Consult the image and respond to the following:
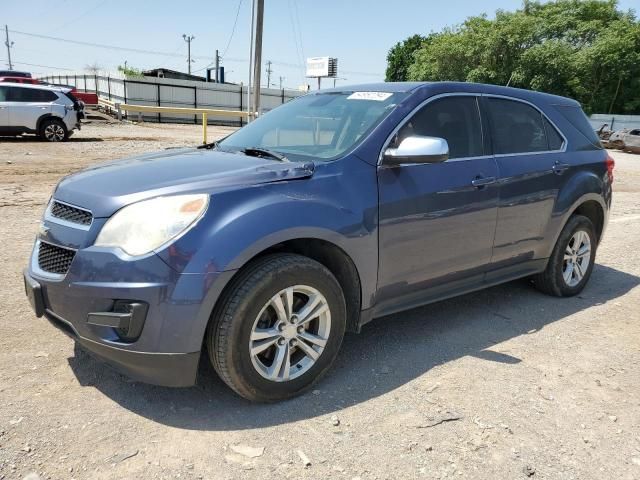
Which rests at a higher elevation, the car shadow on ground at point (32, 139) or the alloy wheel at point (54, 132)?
the alloy wheel at point (54, 132)

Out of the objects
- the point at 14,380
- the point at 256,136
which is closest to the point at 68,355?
the point at 14,380

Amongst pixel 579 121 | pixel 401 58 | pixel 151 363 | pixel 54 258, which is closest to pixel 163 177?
pixel 54 258

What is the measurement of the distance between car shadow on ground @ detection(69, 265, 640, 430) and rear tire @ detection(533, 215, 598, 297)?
0.12 meters

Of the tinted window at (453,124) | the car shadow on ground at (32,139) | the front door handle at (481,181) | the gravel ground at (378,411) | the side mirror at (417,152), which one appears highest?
the tinted window at (453,124)

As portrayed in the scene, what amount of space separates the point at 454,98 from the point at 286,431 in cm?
250

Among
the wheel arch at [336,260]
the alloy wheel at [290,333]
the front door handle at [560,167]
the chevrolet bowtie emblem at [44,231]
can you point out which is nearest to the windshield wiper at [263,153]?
the wheel arch at [336,260]

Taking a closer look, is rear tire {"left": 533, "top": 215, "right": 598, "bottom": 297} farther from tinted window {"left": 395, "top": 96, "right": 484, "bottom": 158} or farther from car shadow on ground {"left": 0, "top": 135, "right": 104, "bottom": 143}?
car shadow on ground {"left": 0, "top": 135, "right": 104, "bottom": 143}

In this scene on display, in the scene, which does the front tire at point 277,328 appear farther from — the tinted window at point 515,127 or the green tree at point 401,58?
the green tree at point 401,58

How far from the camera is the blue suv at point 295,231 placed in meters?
2.61

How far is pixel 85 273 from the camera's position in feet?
8.62

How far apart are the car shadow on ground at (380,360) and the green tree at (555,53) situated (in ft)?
133

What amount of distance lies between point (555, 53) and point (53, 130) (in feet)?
123

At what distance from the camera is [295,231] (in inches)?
113

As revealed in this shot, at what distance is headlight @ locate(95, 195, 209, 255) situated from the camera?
8.48 ft
